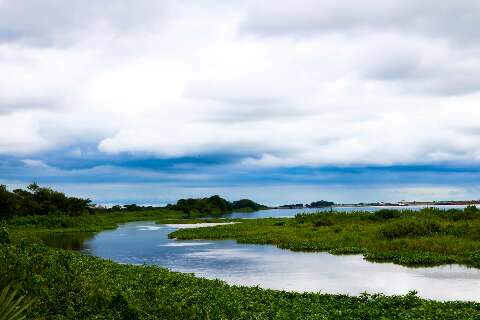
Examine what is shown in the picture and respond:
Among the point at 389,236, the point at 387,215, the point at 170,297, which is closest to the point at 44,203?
the point at 387,215

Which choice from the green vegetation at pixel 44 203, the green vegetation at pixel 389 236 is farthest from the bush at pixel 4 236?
the green vegetation at pixel 44 203

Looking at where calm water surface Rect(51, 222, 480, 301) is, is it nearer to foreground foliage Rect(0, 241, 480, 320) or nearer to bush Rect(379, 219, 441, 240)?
foreground foliage Rect(0, 241, 480, 320)

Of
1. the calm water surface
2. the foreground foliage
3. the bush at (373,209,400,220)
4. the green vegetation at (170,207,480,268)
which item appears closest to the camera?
the foreground foliage

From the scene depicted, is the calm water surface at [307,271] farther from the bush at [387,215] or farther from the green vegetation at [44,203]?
the green vegetation at [44,203]

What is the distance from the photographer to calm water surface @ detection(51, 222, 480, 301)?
27.9 meters

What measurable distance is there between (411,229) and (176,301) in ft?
109

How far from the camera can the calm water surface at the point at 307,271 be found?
27.9 metres

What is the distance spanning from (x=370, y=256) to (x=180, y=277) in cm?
1868

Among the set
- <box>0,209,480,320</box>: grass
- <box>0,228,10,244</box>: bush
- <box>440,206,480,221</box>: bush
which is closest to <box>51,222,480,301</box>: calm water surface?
<box>0,209,480,320</box>: grass

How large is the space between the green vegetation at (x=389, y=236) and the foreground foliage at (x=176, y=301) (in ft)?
56.4

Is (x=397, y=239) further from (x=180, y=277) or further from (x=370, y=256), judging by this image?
(x=180, y=277)

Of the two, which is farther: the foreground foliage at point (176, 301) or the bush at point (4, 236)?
the bush at point (4, 236)

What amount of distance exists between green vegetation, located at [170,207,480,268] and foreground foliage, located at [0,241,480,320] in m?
17.2

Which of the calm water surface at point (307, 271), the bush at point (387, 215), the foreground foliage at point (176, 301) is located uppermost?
the bush at point (387, 215)
